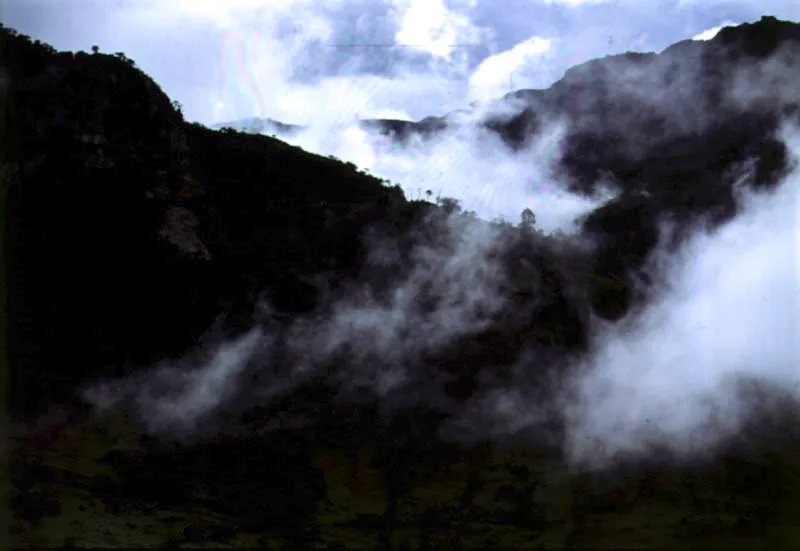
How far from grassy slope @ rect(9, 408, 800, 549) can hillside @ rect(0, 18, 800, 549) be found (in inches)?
3.1

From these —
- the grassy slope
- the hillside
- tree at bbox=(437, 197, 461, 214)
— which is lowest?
the grassy slope

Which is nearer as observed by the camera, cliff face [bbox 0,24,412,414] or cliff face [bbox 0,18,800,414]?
cliff face [bbox 0,24,412,414]

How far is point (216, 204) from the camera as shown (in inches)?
1228

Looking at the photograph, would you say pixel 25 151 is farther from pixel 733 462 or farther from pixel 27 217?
pixel 733 462

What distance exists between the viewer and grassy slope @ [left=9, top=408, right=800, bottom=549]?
51.5 feet

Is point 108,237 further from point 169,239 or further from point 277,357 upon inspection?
point 277,357

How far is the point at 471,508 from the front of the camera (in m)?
18.2

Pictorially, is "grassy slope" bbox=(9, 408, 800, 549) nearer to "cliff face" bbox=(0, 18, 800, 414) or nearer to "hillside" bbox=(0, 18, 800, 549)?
"hillside" bbox=(0, 18, 800, 549)

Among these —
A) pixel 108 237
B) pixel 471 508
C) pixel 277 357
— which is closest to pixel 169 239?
pixel 108 237

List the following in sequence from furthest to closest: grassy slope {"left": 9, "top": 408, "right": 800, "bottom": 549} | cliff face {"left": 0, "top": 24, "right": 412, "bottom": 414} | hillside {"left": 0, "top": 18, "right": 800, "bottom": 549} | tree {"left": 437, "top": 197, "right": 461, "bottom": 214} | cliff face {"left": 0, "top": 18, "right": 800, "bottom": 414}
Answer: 1. tree {"left": 437, "top": 197, "right": 461, "bottom": 214}
2. cliff face {"left": 0, "top": 18, "right": 800, "bottom": 414}
3. cliff face {"left": 0, "top": 24, "right": 412, "bottom": 414}
4. hillside {"left": 0, "top": 18, "right": 800, "bottom": 549}
5. grassy slope {"left": 9, "top": 408, "right": 800, "bottom": 549}

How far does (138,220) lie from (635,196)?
189ft


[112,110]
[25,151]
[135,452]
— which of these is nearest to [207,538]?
[135,452]

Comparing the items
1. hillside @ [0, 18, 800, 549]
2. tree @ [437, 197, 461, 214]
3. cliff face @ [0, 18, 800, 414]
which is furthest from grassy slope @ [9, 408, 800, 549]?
tree @ [437, 197, 461, 214]

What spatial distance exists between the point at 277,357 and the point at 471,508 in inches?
401
